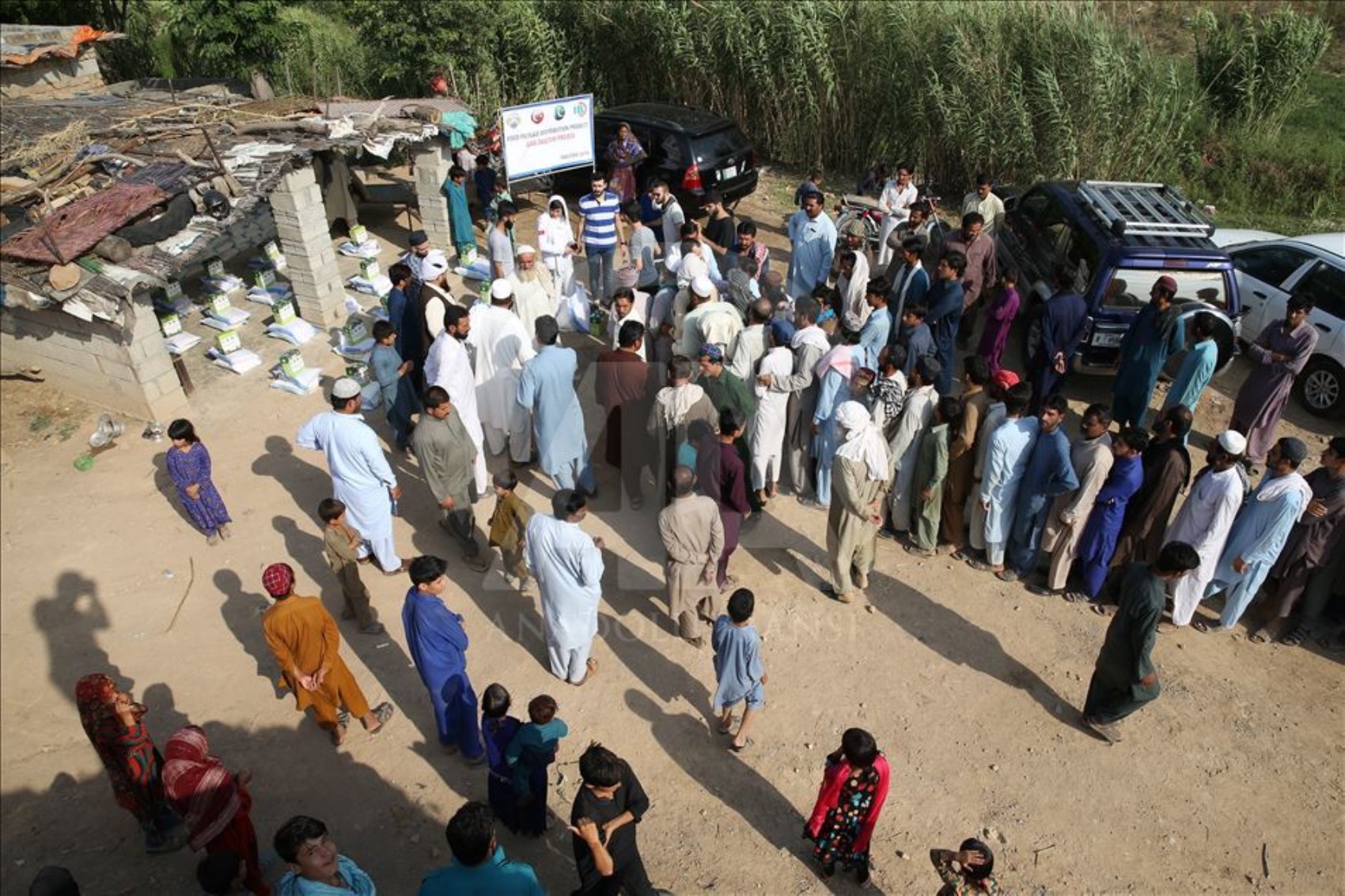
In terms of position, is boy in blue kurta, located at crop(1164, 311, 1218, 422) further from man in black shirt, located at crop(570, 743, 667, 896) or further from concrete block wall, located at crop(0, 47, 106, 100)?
concrete block wall, located at crop(0, 47, 106, 100)

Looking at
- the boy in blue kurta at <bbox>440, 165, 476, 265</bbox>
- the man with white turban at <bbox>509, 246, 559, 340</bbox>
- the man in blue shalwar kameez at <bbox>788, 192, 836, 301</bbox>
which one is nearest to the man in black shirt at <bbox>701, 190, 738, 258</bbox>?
the man in blue shalwar kameez at <bbox>788, 192, 836, 301</bbox>

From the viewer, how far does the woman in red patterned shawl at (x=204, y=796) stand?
4.30 metres

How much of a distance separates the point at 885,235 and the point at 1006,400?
516cm

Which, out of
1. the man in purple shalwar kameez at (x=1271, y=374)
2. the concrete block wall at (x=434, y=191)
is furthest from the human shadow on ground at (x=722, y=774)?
the concrete block wall at (x=434, y=191)

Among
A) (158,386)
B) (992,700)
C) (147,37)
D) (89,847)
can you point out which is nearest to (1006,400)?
(992,700)

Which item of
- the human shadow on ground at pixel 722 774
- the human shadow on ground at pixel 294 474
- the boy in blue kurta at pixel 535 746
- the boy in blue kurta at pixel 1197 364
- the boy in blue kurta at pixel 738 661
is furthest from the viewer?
the human shadow on ground at pixel 294 474

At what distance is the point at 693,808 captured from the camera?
5.31 meters

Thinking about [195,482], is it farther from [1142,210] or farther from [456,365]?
[1142,210]

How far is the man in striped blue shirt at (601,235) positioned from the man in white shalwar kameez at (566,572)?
16.7 feet

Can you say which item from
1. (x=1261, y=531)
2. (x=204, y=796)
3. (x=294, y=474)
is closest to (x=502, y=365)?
(x=294, y=474)

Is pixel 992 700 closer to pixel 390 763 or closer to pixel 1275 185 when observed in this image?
pixel 390 763

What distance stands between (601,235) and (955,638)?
19.6 feet

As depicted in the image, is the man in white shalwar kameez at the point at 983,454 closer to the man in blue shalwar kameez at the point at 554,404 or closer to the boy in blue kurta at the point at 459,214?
the man in blue shalwar kameez at the point at 554,404

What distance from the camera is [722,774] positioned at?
18.1ft
